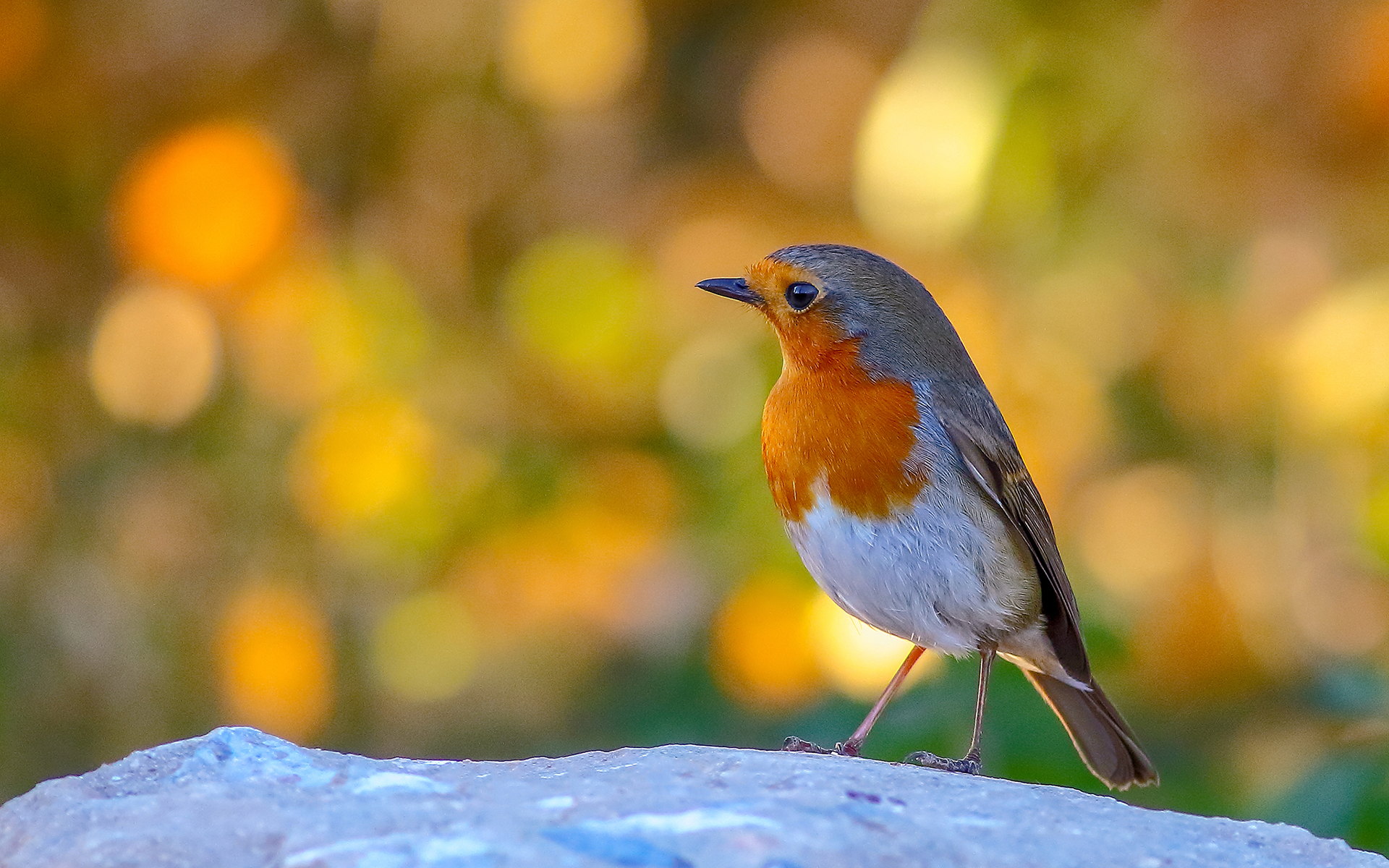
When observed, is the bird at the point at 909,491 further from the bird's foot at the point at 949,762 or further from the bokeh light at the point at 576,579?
the bokeh light at the point at 576,579

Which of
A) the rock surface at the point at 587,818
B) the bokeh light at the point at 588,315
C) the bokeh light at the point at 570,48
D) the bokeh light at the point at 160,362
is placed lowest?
the rock surface at the point at 587,818

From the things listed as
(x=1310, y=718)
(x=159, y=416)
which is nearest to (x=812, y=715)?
(x=1310, y=718)

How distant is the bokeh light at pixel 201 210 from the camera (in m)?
4.98

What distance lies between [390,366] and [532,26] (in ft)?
4.16

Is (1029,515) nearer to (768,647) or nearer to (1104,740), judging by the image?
(1104,740)

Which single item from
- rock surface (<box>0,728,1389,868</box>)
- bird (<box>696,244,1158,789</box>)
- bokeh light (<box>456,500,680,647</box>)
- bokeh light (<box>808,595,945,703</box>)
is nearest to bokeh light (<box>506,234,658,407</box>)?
bokeh light (<box>456,500,680,647</box>)

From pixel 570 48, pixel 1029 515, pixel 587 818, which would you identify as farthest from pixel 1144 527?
pixel 587 818

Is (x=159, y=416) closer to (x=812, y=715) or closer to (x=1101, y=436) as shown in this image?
(x=812, y=715)

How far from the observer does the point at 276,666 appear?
467 cm

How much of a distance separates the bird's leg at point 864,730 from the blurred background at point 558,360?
586 mm

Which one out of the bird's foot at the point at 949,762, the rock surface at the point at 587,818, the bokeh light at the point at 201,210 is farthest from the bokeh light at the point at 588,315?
the rock surface at the point at 587,818

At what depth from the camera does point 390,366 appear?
16.2 ft

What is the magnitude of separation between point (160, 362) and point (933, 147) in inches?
103

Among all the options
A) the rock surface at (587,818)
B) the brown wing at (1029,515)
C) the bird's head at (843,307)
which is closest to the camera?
the rock surface at (587,818)
